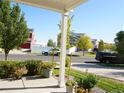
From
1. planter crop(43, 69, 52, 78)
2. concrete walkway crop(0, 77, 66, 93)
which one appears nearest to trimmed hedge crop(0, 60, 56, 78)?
planter crop(43, 69, 52, 78)

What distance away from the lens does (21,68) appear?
1376 cm

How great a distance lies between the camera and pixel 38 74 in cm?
1468

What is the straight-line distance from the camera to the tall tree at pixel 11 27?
2012cm

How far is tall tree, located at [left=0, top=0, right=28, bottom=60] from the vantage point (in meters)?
20.1

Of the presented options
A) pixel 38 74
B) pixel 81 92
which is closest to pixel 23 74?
pixel 38 74

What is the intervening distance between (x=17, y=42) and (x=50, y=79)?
7.84 meters

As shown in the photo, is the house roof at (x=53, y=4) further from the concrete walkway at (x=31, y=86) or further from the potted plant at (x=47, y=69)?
the potted plant at (x=47, y=69)

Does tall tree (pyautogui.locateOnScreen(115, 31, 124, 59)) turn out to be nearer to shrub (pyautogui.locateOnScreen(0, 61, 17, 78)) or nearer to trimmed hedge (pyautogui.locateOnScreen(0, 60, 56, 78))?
trimmed hedge (pyautogui.locateOnScreen(0, 60, 56, 78))

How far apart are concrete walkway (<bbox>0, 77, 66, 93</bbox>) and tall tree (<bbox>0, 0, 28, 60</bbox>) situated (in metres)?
7.52

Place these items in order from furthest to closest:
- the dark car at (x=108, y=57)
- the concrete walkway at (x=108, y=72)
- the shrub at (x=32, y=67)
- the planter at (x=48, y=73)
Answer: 1. the dark car at (x=108, y=57)
2. the concrete walkway at (x=108, y=72)
3. the shrub at (x=32, y=67)
4. the planter at (x=48, y=73)

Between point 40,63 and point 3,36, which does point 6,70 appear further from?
point 3,36

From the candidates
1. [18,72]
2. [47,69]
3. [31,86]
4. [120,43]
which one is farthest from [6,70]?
[120,43]

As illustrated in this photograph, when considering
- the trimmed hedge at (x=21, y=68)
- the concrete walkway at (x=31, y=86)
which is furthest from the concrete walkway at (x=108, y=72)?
the concrete walkway at (x=31, y=86)

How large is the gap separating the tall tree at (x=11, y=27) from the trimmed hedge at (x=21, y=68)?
586 cm
